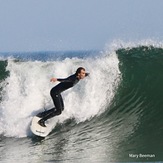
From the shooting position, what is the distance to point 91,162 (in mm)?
9016

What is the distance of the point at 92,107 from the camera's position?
12.8m

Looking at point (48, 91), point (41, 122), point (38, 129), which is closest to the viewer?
point (38, 129)

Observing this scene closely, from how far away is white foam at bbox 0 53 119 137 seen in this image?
40.5 ft

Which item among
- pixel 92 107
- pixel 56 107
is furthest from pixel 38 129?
pixel 92 107

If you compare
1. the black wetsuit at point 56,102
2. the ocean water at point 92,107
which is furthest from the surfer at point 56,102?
the ocean water at point 92,107

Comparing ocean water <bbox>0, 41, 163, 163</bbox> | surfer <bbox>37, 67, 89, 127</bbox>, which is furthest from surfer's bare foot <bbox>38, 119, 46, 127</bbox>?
ocean water <bbox>0, 41, 163, 163</bbox>

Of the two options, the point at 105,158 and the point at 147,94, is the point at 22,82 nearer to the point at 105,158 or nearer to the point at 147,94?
the point at 147,94

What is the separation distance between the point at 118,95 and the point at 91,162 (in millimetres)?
4506

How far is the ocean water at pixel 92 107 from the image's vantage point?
985 cm

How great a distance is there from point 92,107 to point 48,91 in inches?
50.1

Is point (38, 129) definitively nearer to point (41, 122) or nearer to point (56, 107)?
point (41, 122)

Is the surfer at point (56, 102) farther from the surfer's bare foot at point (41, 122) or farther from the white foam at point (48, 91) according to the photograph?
the white foam at point (48, 91)

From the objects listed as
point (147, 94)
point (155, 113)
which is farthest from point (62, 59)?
point (155, 113)

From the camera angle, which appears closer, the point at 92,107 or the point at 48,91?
the point at 92,107
